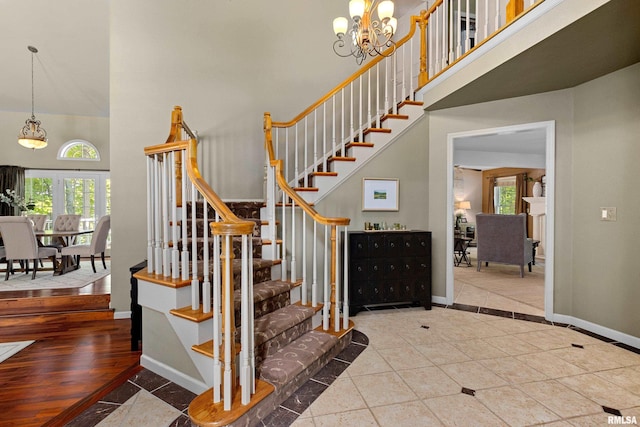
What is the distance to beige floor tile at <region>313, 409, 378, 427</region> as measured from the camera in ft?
5.65

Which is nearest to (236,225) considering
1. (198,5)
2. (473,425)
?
(473,425)

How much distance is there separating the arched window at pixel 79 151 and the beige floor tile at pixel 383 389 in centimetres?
817

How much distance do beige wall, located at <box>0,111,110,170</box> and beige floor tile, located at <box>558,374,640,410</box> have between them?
9025 mm

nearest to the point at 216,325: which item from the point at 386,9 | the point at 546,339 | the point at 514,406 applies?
the point at 514,406

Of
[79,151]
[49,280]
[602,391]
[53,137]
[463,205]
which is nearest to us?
[602,391]

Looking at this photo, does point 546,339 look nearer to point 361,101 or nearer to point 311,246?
point 311,246

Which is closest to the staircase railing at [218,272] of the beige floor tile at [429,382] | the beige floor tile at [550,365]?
the beige floor tile at [429,382]

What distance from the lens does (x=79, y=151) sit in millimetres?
7441

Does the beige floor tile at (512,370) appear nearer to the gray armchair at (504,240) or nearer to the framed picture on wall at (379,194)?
the framed picture on wall at (379,194)

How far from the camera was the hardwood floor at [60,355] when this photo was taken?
193 cm

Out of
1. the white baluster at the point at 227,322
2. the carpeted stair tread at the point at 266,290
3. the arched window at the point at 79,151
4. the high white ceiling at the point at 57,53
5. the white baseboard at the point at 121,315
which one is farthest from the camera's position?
the arched window at the point at 79,151

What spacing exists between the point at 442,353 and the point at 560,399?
801 mm

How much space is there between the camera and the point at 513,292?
4.45 m

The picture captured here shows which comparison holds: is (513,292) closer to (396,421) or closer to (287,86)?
(396,421)
